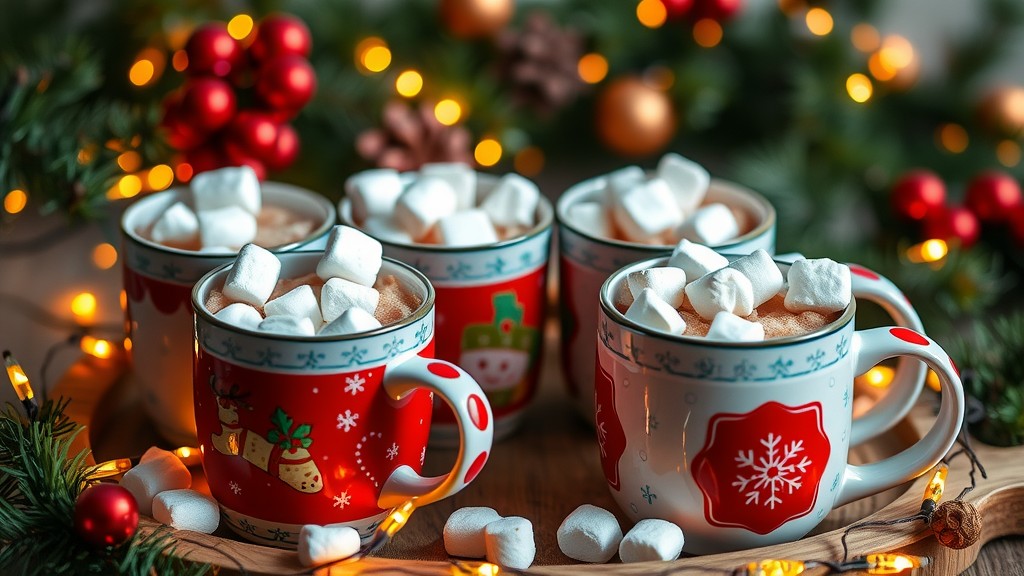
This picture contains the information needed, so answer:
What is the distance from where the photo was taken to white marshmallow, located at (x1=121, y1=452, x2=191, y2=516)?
1083 mm

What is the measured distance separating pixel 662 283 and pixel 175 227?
57cm

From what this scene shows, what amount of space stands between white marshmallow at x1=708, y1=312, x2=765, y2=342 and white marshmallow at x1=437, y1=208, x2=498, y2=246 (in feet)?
1.15

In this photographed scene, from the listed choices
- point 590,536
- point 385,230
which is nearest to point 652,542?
point 590,536

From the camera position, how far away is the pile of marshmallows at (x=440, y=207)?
1.25 m

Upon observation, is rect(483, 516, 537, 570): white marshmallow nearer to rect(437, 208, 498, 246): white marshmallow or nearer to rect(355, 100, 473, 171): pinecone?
rect(437, 208, 498, 246): white marshmallow

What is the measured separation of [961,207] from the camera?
68.2 inches

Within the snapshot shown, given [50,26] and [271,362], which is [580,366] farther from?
[50,26]

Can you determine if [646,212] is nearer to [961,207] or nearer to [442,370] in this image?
[442,370]

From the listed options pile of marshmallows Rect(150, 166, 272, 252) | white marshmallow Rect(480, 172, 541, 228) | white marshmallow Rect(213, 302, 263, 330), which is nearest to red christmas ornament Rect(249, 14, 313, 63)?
pile of marshmallows Rect(150, 166, 272, 252)

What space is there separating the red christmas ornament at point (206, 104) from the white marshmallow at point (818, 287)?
32.8 inches

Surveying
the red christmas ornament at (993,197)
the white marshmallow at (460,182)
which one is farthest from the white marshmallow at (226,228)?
the red christmas ornament at (993,197)

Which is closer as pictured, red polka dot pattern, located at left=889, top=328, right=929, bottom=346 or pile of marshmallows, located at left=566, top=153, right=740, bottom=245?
red polka dot pattern, located at left=889, top=328, right=929, bottom=346

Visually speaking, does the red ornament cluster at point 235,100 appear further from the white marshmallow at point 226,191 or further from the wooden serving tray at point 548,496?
the wooden serving tray at point 548,496

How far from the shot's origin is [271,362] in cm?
96
